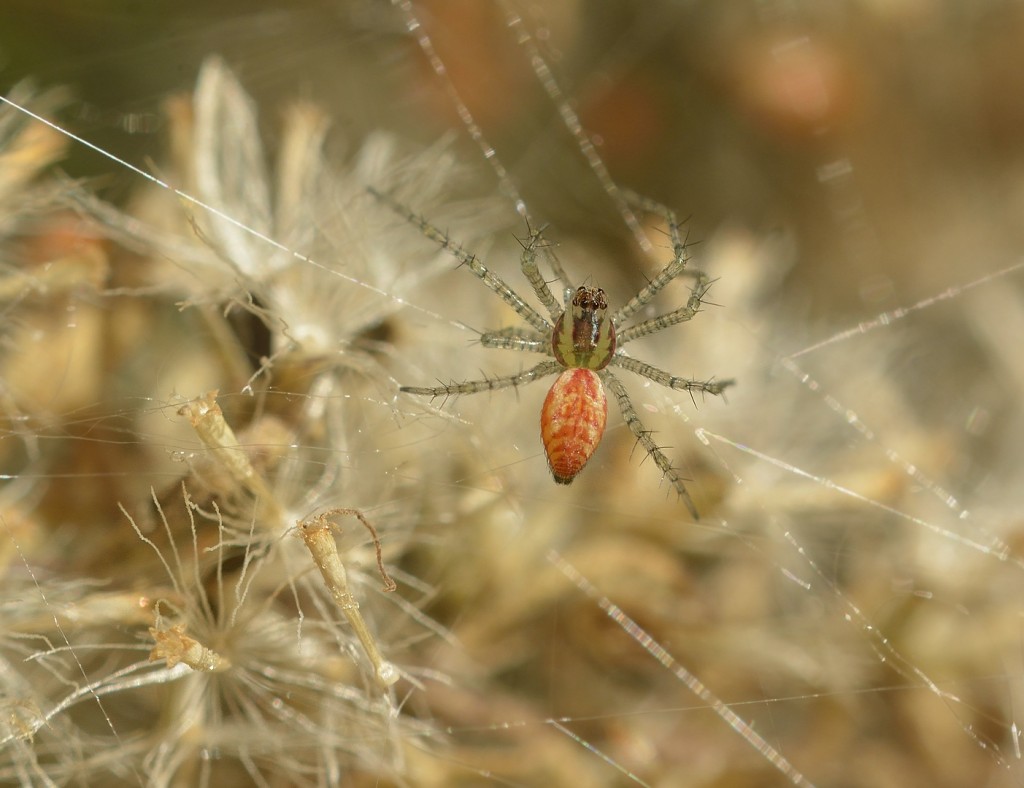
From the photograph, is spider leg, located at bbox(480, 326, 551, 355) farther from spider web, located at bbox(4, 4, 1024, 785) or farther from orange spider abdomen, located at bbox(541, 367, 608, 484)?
orange spider abdomen, located at bbox(541, 367, 608, 484)

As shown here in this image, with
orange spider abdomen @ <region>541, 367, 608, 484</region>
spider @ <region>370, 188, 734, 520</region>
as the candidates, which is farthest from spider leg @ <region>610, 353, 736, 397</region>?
orange spider abdomen @ <region>541, 367, 608, 484</region>

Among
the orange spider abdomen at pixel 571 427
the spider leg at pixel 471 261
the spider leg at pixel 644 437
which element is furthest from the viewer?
the spider leg at pixel 471 261

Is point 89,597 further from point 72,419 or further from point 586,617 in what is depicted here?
point 586,617

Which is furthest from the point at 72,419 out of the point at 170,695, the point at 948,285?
the point at 948,285

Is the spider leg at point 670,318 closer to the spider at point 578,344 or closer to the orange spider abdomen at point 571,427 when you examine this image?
the spider at point 578,344

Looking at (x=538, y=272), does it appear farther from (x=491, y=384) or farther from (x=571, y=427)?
(x=571, y=427)

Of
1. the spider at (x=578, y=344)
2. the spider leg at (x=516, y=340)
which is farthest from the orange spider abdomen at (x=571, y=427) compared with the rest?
the spider leg at (x=516, y=340)

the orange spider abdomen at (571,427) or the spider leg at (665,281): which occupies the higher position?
the spider leg at (665,281)
